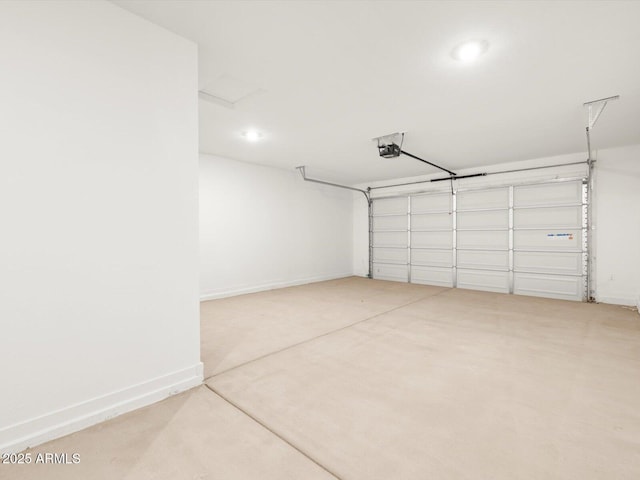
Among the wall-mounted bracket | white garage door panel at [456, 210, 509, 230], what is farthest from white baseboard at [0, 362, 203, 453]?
white garage door panel at [456, 210, 509, 230]

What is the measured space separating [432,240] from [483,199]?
1366 mm

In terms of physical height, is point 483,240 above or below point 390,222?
below

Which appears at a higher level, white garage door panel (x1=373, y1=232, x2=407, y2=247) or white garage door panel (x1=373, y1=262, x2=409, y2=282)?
white garage door panel (x1=373, y1=232, x2=407, y2=247)

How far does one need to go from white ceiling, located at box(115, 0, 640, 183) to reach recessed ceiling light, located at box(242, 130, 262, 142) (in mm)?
97

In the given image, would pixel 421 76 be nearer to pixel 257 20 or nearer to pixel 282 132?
pixel 257 20

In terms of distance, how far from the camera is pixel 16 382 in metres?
1.48

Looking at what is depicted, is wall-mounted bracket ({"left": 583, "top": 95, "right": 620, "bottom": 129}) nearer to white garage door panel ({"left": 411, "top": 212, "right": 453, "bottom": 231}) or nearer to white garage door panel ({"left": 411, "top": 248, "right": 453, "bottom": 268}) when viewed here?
white garage door panel ({"left": 411, "top": 212, "right": 453, "bottom": 231})

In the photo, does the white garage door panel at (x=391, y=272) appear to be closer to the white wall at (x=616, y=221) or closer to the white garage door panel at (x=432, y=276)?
the white garage door panel at (x=432, y=276)

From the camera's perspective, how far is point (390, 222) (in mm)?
7582

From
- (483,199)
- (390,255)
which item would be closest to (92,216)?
(483,199)

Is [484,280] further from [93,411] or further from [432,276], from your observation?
[93,411]

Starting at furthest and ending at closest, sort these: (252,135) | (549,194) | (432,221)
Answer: (432,221) < (549,194) < (252,135)

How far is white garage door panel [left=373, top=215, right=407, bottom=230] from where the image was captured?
7.34 metres

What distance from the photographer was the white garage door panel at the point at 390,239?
7371 millimetres
